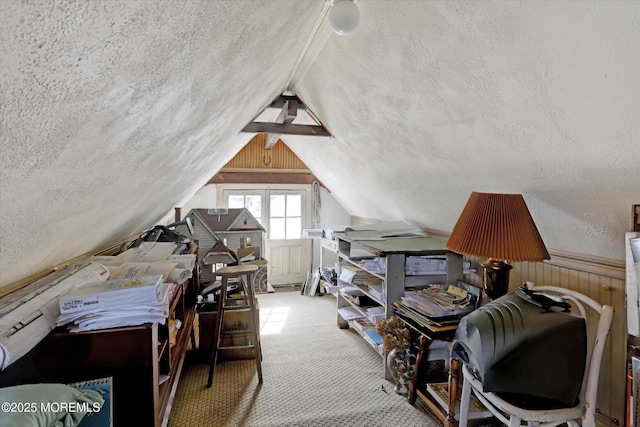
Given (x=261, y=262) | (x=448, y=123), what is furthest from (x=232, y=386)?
(x=448, y=123)

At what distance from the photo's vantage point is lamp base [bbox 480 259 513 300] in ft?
5.35

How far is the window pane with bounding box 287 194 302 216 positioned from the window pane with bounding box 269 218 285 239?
0.19 m

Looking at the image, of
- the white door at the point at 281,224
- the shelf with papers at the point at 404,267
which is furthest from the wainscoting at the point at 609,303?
the white door at the point at 281,224

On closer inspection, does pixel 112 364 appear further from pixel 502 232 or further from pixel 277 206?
pixel 277 206

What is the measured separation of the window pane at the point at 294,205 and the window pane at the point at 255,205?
460 mm

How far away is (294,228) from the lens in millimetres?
5184

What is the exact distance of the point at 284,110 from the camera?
3.06 metres

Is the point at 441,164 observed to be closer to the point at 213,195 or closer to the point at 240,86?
the point at 240,86

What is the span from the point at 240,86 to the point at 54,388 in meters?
1.30

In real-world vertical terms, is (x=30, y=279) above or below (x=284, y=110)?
below

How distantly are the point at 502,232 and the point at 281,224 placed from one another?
393cm

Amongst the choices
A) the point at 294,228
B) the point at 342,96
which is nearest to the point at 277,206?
the point at 294,228

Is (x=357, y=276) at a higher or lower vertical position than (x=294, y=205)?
lower

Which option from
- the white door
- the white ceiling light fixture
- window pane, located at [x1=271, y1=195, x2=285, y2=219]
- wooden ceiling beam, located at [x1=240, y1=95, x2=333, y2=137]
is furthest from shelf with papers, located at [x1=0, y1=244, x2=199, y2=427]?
window pane, located at [x1=271, y1=195, x2=285, y2=219]
